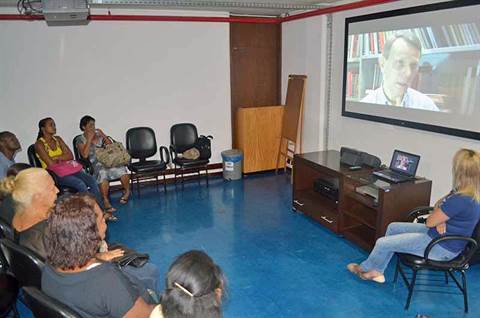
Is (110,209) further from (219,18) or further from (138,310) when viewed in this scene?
(138,310)

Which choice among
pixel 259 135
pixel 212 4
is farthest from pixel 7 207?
pixel 259 135

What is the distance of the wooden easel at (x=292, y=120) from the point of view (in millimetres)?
6070

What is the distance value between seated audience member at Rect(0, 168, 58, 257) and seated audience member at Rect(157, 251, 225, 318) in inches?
51.9

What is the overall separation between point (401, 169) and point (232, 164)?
2.86 meters

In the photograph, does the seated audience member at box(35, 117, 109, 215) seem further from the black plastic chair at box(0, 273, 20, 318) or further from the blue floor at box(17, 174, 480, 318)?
the black plastic chair at box(0, 273, 20, 318)

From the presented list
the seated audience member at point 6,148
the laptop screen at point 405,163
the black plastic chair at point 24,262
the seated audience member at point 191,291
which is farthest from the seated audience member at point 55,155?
the seated audience member at point 191,291

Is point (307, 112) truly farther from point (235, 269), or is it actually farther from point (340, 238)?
point (235, 269)

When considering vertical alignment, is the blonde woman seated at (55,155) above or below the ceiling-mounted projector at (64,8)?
below

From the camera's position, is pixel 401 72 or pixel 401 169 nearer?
pixel 401 169

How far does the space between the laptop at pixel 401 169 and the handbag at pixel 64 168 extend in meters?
3.26

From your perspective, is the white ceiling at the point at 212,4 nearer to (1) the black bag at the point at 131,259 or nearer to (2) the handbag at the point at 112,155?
(2) the handbag at the point at 112,155

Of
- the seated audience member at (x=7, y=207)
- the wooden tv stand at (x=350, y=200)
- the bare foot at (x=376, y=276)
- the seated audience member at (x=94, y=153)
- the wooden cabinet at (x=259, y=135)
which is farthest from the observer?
the wooden cabinet at (x=259, y=135)

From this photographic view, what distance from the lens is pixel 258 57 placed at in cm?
669

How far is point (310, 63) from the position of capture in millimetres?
5836
